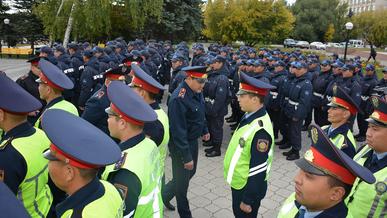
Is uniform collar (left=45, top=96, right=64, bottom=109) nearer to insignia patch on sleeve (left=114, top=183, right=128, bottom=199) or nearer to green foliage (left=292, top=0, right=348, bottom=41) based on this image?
insignia patch on sleeve (left=114, top=183, right=128, bottom=199)

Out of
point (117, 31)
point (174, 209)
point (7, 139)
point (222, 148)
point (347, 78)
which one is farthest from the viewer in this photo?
point (117, 31)

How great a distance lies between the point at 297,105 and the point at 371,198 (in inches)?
201

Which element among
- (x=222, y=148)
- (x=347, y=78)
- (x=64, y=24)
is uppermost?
(x=64, y=24)

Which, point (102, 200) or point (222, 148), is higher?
point (102, 200)

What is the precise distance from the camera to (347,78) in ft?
30.7

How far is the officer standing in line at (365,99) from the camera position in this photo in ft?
32.5

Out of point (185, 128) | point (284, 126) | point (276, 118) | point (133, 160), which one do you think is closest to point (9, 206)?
point (133, 160)

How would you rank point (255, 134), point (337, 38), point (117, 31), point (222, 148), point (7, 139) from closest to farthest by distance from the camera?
point (7, 139), point (255, 134), point (222, 148), point (117, 31), point (337, 38)

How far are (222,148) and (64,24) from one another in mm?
17880

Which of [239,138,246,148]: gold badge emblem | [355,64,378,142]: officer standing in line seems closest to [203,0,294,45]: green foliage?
[355,64,378,142]: officer standing in line

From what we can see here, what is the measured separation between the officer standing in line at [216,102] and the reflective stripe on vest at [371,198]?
4.80 meters

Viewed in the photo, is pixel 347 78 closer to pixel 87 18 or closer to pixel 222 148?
pixel 222 148

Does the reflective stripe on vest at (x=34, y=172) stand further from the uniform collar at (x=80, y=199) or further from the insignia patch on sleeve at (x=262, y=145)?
the insignia patch on sleeve at (x=262, y=145)

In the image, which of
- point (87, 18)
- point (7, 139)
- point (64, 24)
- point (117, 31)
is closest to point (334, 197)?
point (7, 139)
